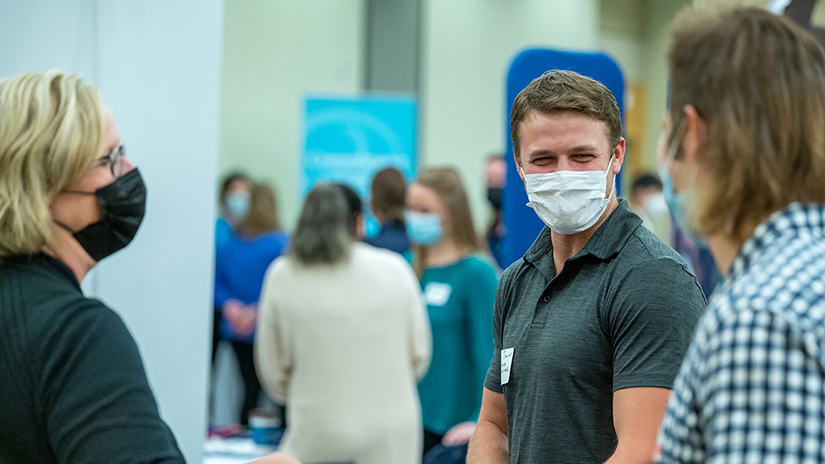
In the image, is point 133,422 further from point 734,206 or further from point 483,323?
point 483,323

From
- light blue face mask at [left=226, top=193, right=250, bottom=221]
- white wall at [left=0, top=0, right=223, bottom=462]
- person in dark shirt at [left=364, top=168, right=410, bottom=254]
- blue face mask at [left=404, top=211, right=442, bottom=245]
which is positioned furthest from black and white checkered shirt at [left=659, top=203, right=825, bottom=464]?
light blue face mask at [left=226, top=193, right=250, bottom=221]

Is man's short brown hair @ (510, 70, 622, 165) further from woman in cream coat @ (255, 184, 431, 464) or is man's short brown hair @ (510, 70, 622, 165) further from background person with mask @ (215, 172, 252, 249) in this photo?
background person with mask @ (215, 172, 252, 249)

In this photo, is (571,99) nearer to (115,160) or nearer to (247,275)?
(115,160)

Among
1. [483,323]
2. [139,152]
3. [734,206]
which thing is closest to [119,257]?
[139,152]

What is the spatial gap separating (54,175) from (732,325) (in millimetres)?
1097

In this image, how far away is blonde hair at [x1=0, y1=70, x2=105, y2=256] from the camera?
1.29 metres

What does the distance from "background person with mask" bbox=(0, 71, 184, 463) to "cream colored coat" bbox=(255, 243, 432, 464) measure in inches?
61.9

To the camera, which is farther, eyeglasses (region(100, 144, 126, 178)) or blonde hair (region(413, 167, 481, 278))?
blonde hair (region(413, 167, 481, 278))

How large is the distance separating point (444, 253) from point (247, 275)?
2343 millimetres

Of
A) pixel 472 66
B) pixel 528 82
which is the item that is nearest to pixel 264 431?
pixel 528 82

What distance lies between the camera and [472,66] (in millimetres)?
8133

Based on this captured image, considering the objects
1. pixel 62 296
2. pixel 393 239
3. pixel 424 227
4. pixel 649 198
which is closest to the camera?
pixel 62 296

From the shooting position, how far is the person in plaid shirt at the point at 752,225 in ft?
2.40

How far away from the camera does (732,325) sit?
76cm
